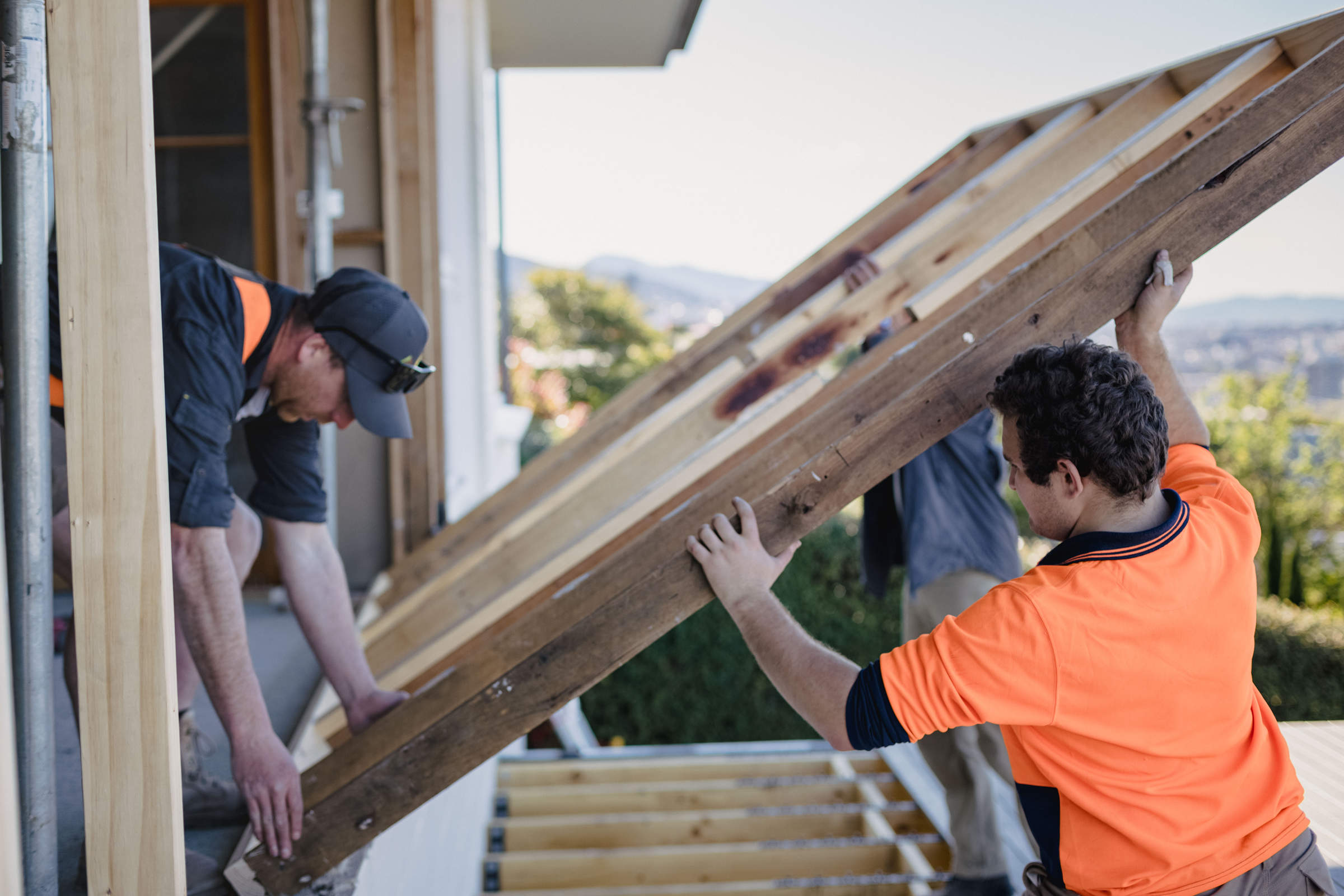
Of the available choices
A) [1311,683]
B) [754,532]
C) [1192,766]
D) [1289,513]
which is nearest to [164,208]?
[754,532]

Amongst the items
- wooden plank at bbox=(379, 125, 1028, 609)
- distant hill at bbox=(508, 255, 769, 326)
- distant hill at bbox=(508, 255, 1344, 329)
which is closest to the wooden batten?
wooden plank at bbox=(379, 125, 1028, 609)

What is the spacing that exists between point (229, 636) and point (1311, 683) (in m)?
6.72

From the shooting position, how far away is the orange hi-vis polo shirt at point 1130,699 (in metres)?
1.16

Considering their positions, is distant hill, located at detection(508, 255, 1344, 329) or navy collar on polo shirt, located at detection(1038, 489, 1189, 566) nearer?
navy collar on polo shirt, located at detection(1038, 489, 1189, 566)

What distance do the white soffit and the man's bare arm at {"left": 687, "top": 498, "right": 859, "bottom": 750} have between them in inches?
195

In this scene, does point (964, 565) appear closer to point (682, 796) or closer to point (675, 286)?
point (682, 796)

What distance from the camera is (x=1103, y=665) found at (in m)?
1.17

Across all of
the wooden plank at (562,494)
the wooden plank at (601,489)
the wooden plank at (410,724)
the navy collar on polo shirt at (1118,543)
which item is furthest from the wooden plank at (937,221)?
the navy collar on polo shirt at (1118,543)

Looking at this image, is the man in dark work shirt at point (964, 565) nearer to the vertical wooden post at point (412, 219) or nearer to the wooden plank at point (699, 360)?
the wooden plank at point (699, 360)

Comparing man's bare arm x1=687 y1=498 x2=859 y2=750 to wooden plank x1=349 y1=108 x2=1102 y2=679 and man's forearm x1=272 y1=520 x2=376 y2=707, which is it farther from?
man's forearm x1=272 y1=520 x2=376 y2=707

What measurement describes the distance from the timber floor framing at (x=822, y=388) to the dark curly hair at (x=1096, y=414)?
128 mm

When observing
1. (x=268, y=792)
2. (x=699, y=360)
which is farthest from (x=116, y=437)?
(x=699, y=360)

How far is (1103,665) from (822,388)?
0.97m

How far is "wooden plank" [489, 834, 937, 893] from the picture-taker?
2.90 metres
